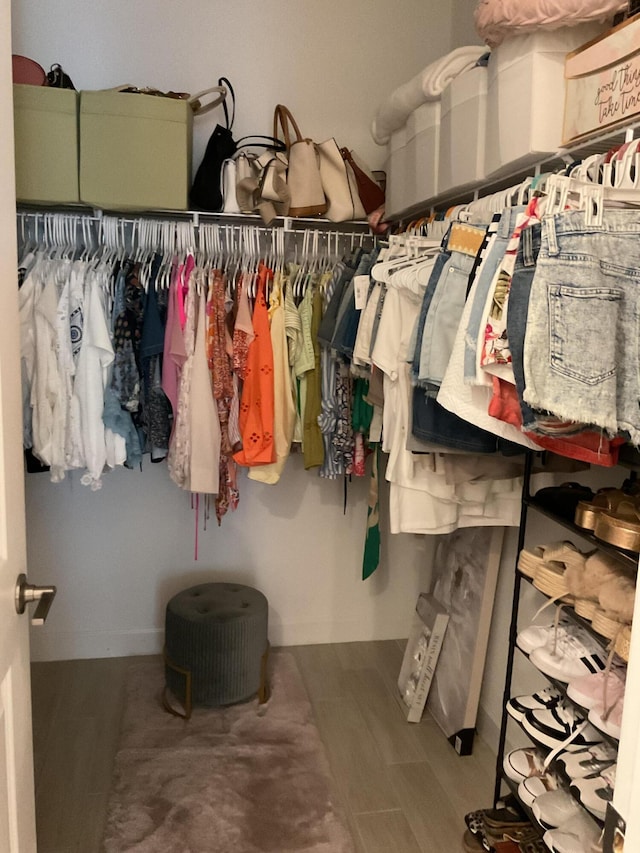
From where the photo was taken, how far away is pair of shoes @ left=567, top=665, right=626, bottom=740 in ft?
4.84

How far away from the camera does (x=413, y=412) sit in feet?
5.98

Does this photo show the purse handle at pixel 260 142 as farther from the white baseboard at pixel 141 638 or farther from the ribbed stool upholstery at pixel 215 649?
the white baseboard at pixel 141 638

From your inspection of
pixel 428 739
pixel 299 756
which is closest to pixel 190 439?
pixel 299 756

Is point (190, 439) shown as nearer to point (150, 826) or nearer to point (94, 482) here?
point (94, 482)

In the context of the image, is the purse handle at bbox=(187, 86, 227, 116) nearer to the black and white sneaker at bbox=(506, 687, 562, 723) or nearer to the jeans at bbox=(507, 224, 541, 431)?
the jeans at bbox=(507, 224, 541, 431)

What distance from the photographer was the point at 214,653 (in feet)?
8.72

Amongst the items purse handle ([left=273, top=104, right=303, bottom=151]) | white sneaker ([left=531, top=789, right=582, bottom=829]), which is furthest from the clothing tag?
white sneaker ([left=531, top=789, right=582, bottom=829])

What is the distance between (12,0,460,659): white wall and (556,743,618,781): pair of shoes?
163 cm

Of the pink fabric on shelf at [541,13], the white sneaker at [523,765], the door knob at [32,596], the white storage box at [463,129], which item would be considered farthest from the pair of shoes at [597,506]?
the door knob at [32,596]

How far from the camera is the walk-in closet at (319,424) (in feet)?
4.53

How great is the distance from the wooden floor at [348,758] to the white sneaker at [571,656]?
791mm

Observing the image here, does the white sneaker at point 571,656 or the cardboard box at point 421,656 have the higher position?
the white sneaker at point 571,656

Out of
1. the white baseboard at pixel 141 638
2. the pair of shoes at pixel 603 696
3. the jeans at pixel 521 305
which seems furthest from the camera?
the white baseboard at pixel 141 638

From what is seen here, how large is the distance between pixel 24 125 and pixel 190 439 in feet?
3.86
